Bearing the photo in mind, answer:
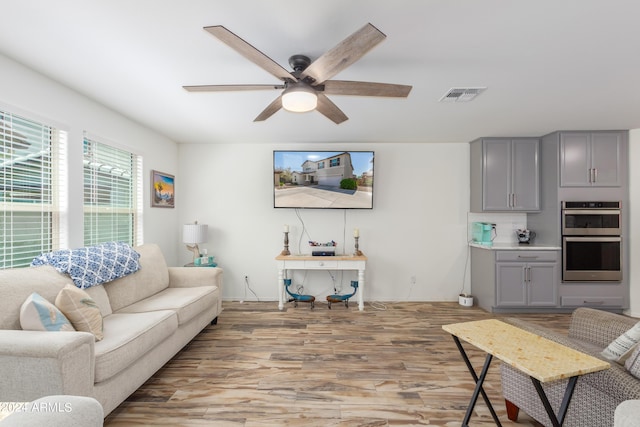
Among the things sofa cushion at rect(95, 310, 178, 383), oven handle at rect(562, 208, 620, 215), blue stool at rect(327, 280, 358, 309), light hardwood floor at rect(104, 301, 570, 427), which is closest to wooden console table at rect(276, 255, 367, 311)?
blue stool at rect(327, 280, 358, 309)

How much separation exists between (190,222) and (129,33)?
297 cm

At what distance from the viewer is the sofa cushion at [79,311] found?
1751 millimetres

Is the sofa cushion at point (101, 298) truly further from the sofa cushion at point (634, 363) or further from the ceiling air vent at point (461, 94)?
the ceiling air vent at point (461, 94)

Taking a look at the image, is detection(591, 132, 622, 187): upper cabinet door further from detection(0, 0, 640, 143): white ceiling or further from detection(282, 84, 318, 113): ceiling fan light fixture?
detection(282, 84, 318, 113): ceiling fan light fixture

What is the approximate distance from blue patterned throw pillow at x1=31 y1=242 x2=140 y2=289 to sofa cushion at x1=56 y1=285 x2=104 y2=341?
37 cm

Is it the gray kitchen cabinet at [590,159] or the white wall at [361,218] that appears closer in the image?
the gray kitchen cabinet at [590,159]

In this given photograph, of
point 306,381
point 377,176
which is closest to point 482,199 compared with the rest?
point 377,176

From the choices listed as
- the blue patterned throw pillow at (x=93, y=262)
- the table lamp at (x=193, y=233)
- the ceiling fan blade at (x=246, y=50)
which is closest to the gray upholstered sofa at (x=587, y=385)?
the ceiling fan blade at (x=246, y=50)

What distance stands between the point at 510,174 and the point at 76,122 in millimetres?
5094

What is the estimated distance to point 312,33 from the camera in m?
1.70

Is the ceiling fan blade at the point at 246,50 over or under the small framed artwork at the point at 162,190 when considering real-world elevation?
over

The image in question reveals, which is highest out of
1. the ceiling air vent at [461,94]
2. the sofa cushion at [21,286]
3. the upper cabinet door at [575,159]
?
the ceiling air vent at [461,94]

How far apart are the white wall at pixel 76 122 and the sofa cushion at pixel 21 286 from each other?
2.02ft

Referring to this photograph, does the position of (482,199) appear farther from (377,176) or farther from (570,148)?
(377,176)
